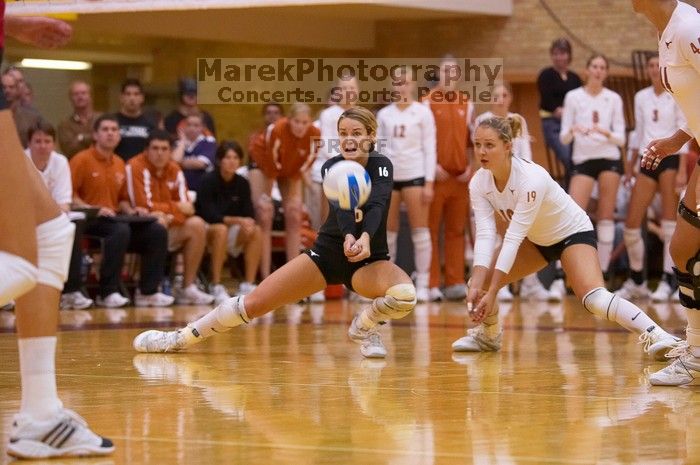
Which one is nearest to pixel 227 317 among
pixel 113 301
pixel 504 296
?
pixel 113 301

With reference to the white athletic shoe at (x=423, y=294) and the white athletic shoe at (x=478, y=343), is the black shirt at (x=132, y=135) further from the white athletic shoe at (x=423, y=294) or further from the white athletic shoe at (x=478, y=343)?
the white athletic shoe at (x=478, y=343)

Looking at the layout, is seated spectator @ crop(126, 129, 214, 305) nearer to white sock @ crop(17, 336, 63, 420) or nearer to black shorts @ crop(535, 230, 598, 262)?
black shorts @ crop(535, 230, 598, 262)

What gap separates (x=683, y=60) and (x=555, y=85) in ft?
29.2

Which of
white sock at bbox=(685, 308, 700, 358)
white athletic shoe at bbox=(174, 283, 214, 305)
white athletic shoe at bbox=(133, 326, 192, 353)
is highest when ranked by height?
white sock at bbox=(685, 308, 700, 358)

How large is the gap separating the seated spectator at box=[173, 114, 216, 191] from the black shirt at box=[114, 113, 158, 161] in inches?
17.8

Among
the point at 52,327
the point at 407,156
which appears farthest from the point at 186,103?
the point at 52,327

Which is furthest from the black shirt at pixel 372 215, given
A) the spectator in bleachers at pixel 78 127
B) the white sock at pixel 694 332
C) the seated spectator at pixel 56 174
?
the spectator in bleachers at pixel 78 127

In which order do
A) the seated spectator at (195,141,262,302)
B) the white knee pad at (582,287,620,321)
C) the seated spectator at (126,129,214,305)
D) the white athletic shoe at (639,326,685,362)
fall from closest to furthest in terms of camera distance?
the white athletic shoe at (639,326,685,362) < the white knee pad at (582,287,620,321) < the seated spectator at (126,129,214,305) < the seated spectator at (195,141,262,302)

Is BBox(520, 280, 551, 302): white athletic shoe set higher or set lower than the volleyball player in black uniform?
lower

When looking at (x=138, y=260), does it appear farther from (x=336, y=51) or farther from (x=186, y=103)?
(x=336, y=51)

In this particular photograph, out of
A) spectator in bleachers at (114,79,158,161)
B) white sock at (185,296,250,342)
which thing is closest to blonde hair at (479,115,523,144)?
white sock at (185,296,250,342)

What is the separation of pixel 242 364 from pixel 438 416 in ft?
7.16

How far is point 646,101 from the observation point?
12859 millimetres

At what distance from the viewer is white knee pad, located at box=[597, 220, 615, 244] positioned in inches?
513
